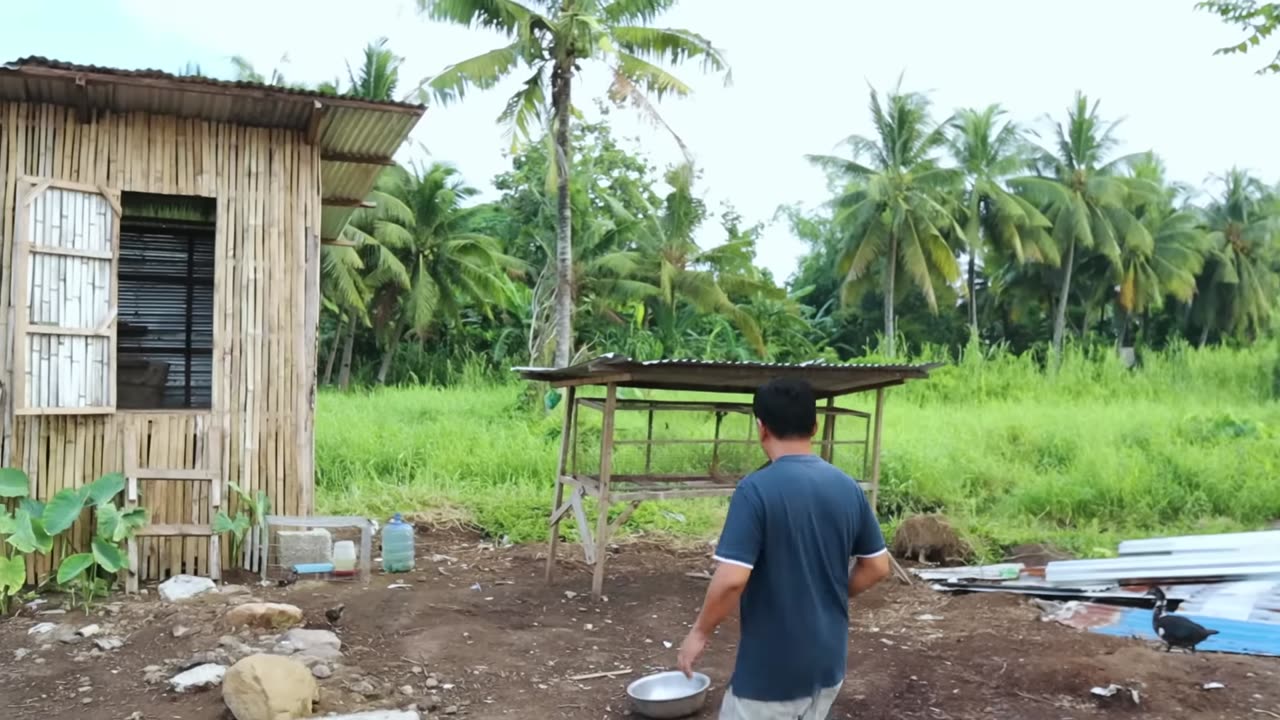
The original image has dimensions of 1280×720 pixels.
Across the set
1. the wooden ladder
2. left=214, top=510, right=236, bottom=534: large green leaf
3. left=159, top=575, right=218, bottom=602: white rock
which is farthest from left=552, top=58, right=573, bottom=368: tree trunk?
left=159, top=575, right=218, bottom=602: white rock

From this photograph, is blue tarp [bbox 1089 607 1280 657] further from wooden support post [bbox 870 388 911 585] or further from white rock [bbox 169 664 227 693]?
white rock [bbox 169 664 227 693]

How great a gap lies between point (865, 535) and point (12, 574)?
585 centimetres

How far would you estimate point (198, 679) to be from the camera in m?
4.83

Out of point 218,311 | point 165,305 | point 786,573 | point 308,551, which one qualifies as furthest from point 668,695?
point 165,305

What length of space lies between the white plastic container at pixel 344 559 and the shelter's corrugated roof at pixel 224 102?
Answer: 10.6 ft

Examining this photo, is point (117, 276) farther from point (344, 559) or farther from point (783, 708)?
point (783, 708)

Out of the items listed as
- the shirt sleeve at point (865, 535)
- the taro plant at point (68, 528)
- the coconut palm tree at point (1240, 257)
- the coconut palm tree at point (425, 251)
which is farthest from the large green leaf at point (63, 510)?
the coconut palm tree at point (1240, 257)

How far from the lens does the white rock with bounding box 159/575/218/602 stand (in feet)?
21.2

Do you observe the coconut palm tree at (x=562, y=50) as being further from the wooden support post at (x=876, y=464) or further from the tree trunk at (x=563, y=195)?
the wooden support post at (x=876, y=464)

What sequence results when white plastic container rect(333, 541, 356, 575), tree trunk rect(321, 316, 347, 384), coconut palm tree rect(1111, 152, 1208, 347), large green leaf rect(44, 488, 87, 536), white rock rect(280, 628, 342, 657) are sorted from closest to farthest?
white rock rect(280, 628, 342, 657), large green leaf rect(44, 488, 87, 536), white plastic container rect(333, 541, 356, 575), tree trunk rect(321, 316, 347, 384), coconut palm tree rect(1111, 152, 1208, 347)

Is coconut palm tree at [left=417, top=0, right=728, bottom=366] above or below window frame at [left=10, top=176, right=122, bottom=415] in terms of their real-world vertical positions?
above

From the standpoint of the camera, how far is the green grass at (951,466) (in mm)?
10312

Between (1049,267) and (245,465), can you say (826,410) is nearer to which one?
(245,465)

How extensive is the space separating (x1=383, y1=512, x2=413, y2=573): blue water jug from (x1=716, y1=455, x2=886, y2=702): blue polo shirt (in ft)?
18.2
